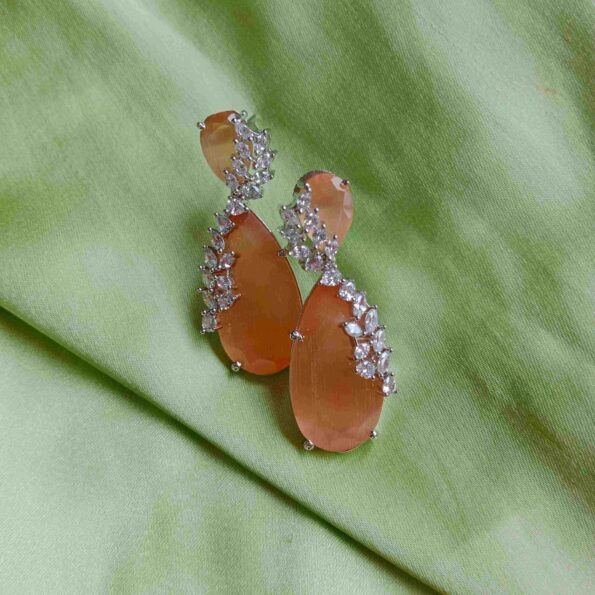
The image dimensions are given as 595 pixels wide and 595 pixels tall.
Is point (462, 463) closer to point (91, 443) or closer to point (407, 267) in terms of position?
point (407, 267)

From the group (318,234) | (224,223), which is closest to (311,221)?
(318,234)

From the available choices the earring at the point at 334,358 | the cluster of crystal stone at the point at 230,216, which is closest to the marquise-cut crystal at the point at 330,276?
the earring at the point at 334,358

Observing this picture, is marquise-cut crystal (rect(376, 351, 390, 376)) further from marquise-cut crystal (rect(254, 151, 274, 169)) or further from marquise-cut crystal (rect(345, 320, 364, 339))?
marquise-cut crystal (rect(254, 151, 274, 169))

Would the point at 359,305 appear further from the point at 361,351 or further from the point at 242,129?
the point at 242,129

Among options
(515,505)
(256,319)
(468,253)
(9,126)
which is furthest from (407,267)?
(9,126)

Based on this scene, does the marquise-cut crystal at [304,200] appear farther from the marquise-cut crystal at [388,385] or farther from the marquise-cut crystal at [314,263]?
the marquise-cut crystal at [388,385]
